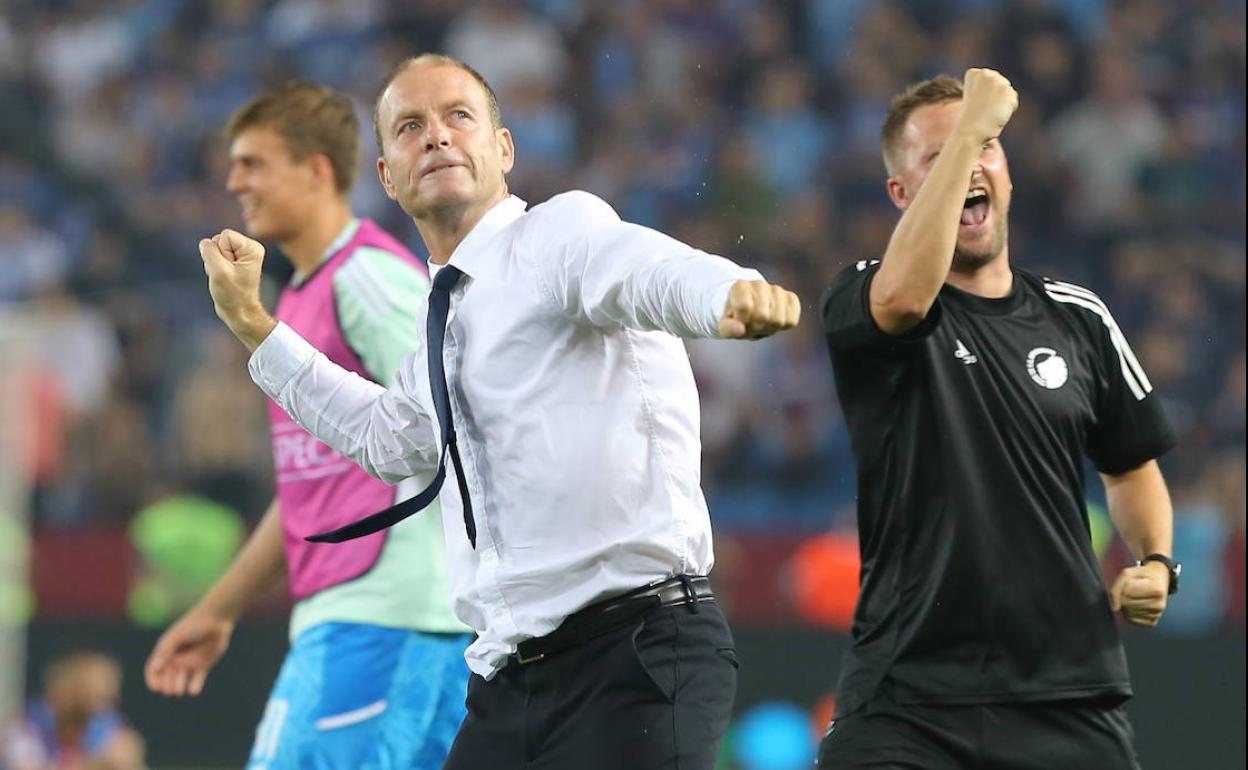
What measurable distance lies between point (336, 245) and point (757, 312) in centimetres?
275

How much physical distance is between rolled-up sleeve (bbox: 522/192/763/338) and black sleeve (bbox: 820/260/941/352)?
A: 520mm

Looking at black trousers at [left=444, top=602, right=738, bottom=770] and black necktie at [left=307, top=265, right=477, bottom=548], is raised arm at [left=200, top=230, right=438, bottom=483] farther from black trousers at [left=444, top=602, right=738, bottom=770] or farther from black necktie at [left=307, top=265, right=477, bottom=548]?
black trousers at [left=444, top=602, right=738, bottom=770]

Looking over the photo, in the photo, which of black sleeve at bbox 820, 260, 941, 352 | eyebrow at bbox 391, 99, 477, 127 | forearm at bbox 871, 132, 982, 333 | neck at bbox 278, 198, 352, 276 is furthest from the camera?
neck at bbox 278, 198, 352, 276

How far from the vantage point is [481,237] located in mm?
4234

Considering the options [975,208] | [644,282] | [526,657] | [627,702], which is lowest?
[627,702]

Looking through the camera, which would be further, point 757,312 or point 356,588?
point 356,588

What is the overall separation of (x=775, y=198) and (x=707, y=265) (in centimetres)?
987

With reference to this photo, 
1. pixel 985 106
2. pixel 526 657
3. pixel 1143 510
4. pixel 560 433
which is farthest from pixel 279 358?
pixel 1143 510

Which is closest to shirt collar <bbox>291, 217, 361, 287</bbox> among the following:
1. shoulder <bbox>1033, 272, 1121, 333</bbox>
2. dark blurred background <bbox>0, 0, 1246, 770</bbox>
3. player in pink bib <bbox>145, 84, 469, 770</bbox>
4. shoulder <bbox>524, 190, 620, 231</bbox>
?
player in pink bib <bbox>145, 84, 469, 770</bbox>

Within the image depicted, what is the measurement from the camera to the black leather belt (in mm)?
4023

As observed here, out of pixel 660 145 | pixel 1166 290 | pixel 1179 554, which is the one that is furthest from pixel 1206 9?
pixel 1179 554

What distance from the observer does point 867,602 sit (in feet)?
14.3

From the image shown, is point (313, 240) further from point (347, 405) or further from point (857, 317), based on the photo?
point (857, 317)

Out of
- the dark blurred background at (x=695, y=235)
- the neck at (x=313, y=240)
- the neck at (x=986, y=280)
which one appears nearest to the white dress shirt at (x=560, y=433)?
the neck at (x=986, y=280)
